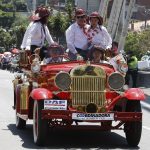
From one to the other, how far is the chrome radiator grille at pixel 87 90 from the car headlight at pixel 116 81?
15 centimetres

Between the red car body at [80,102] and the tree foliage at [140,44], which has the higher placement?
the red car body at [80,102]

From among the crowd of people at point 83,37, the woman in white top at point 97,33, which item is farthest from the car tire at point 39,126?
the woman in white top at point 97,33

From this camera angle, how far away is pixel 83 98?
1055 cm

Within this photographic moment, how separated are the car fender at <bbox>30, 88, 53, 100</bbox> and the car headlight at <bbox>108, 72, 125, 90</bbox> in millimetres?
1016

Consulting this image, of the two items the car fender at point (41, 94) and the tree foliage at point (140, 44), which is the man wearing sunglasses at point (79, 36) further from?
the tree foliage at point (140, 44)

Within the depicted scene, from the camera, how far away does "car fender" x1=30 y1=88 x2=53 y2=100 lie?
33.9ft

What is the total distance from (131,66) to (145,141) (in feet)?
54.0

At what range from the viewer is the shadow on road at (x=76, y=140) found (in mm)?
10750

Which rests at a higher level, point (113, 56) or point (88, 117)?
point (113, 56)

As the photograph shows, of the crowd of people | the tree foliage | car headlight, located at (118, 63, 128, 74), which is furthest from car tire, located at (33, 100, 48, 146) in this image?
the tree foliage

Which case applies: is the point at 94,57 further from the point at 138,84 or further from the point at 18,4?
the point at 18,4

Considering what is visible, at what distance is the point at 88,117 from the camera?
10344mm

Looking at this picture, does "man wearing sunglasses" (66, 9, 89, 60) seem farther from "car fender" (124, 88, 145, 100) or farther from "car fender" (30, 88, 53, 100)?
"car fender" (30, 88, 53, 100)

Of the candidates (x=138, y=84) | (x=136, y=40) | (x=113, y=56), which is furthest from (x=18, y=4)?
(x=113, y=56)
